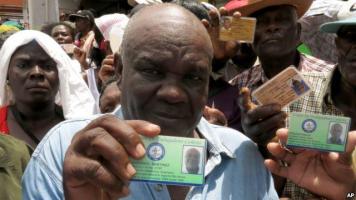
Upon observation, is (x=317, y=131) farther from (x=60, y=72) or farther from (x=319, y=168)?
(x=60, y=72)

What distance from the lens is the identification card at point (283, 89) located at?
1940mm

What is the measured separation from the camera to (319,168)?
1.67 metres

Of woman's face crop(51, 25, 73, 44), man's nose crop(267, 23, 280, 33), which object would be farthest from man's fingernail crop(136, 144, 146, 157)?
woman's face crop(51, 25, 73, 44)

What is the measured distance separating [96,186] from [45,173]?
10.7 inches

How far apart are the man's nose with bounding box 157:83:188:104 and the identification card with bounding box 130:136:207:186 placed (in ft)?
0.79

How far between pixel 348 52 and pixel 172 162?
1590 millimetres

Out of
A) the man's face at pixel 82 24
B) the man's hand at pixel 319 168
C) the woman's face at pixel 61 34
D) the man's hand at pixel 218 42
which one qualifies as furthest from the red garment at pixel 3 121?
the man's face at pixel 82 24

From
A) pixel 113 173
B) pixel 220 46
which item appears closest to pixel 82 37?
pixel 220 46

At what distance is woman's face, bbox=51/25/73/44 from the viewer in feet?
19.4

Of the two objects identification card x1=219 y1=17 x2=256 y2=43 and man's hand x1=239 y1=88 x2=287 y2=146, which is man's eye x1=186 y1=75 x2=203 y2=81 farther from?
identification card x1=219 y1=17 x2=256 y2=43

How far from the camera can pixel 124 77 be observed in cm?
167

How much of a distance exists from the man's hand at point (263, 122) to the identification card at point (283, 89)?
0.07 meters

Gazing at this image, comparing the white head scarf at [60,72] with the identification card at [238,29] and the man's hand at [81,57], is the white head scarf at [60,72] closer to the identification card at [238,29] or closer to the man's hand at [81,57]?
the identification card at [238,29]

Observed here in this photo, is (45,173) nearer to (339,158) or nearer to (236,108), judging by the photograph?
(339,158)
